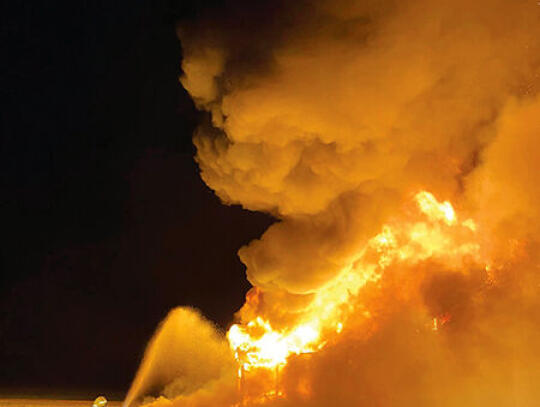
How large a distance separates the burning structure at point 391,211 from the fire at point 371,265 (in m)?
0.04

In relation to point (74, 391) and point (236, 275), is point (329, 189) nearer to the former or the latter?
point (236, 275)

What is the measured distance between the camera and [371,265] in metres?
18.3

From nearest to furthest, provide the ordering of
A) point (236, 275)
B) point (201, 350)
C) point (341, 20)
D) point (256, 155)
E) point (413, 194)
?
point (341, 20) < point (256, 155) < point (413, 194) < point (201, 350) < point (236, 275)

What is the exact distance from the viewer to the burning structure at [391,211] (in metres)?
16.0

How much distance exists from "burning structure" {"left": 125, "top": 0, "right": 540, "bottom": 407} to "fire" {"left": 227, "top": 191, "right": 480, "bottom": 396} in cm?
4

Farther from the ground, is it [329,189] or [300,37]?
[300,37]

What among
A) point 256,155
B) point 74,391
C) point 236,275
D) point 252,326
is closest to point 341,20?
point 256,155

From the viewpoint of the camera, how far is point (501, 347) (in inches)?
672

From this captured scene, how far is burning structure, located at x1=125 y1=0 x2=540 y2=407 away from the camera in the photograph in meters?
16.0

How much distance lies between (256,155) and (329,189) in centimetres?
222

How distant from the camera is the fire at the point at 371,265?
1802 cm

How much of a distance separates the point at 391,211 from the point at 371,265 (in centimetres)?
175

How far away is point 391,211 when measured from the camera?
17984 mm

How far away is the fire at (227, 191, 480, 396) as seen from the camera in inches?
709
